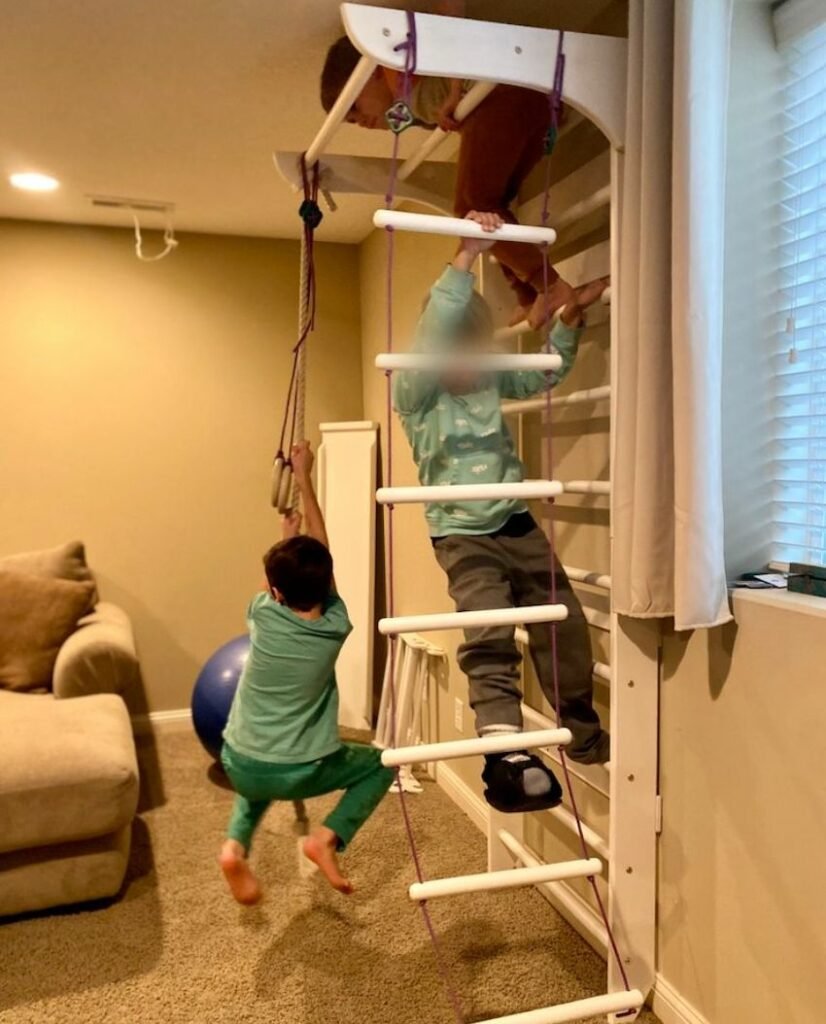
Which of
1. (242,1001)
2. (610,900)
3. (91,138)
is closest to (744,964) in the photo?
(610,900)

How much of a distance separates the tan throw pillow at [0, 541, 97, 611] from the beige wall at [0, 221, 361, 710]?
30 centimetres

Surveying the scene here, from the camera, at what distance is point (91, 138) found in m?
2.74

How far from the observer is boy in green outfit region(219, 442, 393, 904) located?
2008 millimetres

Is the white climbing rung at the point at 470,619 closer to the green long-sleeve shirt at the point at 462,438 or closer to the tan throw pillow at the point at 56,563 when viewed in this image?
the green long-sleeve shirt at the point at 462,438

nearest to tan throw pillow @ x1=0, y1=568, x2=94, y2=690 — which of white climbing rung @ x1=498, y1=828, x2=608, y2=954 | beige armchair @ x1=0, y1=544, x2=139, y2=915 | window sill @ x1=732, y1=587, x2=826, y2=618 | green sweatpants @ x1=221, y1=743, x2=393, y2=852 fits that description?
beige armchair @ x1=0, y1=544, x2=139, y2=915

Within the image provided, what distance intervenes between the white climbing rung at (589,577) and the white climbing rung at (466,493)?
328 mm

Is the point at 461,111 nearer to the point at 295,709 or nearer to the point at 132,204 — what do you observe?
the point at 295,709

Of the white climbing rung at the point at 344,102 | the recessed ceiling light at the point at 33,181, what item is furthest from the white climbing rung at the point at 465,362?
the recessed ceiling light at the point at 33,181

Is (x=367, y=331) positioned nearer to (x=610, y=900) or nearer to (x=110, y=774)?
(x=110, y=774)

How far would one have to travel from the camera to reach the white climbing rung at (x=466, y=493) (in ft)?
5.25

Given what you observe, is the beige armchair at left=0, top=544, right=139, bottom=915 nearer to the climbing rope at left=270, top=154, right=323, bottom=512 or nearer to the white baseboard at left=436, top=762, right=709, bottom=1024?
the climbing rope at left=270, top=154, right=323, bottom=512

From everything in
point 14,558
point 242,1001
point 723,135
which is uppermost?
point 723,135

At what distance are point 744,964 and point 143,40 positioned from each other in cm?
248

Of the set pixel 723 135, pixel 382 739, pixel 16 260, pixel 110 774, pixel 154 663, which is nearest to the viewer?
pixel 723 135
